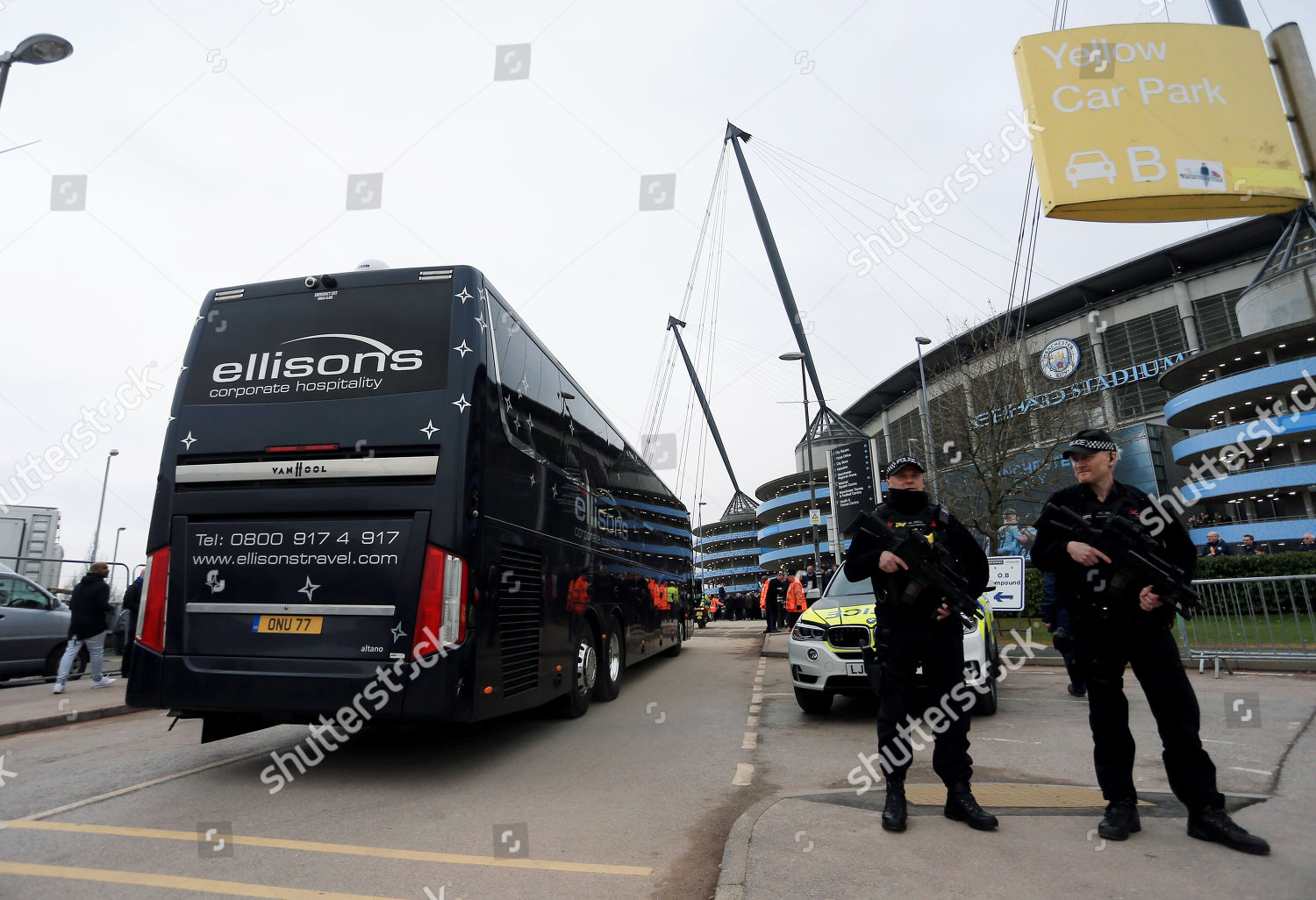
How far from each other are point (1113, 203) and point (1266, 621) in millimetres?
6591

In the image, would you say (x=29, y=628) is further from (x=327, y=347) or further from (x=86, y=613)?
(x=327, y=347)

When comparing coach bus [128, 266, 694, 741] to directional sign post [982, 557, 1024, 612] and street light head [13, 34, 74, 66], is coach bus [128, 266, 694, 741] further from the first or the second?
directional sign post [982, 557, 1024, 612]

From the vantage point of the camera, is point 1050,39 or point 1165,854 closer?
point 1165,854

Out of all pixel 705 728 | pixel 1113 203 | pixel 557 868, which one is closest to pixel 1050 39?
pixel 1113 203

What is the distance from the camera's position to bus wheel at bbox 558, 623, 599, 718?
304 inches

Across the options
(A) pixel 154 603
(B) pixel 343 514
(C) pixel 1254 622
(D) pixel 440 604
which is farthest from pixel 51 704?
(C) pixel 1254 622

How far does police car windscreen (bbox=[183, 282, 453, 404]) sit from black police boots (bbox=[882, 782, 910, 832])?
3.88 metres

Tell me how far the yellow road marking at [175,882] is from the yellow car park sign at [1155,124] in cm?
728

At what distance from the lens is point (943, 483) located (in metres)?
24.5

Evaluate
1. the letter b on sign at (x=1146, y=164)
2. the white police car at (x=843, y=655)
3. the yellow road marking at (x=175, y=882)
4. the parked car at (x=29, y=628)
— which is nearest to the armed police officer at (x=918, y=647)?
the yellow road marking at (x=175, y=882)

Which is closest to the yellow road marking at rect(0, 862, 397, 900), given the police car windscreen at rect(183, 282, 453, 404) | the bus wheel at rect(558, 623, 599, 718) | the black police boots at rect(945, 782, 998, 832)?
the black police boots at rect(945, 782, 998, 832)

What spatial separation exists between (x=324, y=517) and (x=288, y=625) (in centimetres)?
78

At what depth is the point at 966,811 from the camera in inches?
152

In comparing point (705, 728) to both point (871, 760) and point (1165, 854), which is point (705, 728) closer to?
point (871, 760)
